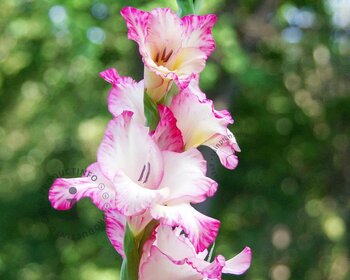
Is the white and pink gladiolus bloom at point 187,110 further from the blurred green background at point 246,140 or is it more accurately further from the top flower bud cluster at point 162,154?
the blurred green background at point 246,140

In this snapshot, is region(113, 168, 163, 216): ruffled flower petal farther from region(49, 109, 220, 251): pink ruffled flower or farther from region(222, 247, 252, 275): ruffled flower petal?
region(222, 247, 252, 275): ruffled flower petal

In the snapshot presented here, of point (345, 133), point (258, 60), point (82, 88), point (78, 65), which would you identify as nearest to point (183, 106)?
point (78, 65)

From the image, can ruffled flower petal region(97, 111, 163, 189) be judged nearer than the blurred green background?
Yes

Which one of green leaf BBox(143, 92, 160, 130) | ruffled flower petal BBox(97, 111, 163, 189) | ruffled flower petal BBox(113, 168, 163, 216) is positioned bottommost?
ruffled flower petal BBox(113, 168, 163, 216)

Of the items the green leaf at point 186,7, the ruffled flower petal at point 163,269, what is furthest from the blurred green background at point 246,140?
the ruffled flower petal at point 163,269

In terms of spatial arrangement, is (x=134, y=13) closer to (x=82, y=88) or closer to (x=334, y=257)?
(x=82, y=88)

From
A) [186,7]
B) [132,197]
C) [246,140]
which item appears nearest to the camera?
[132,197]

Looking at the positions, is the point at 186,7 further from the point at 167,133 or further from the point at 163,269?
the point at 163,269

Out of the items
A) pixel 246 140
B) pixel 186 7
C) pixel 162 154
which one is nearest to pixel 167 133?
pixel 162 154

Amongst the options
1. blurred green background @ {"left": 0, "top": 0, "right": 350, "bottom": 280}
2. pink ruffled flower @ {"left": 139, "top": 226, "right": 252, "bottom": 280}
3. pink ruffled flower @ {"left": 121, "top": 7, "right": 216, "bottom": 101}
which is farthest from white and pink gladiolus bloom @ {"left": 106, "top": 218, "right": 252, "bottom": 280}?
blurred green background @ {"left": 0, "top": 0, "right": 350, "bottom": 280}
